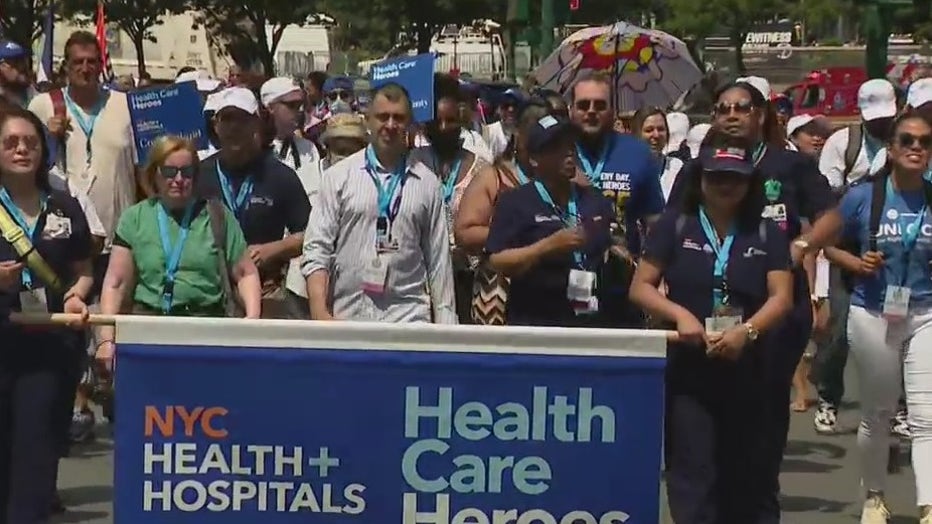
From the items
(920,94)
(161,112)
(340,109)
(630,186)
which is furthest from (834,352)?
(340,109)

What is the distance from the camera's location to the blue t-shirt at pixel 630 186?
24.8 feet

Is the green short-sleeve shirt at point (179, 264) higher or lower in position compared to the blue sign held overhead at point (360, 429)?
higher

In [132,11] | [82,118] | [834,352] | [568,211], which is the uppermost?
[132,11]

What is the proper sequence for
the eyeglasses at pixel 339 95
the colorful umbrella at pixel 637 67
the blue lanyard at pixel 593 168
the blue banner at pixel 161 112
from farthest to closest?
the eyeglasses at pixel 339 95
the colorful umbrella at pixel 637 67
the blue banner at pixel 161 112
the blue lanyard at pixel 593 168

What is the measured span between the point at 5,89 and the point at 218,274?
131 inches

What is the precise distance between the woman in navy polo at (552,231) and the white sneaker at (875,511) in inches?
69.4

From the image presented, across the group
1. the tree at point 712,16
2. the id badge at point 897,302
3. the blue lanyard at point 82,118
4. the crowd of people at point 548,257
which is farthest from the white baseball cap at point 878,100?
the tree at point 712,16

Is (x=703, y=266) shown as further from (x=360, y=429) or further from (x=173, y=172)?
(x=173, y=172)

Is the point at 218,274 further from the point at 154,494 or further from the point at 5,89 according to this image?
the point at 5,89

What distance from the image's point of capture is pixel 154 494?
5.66 metres

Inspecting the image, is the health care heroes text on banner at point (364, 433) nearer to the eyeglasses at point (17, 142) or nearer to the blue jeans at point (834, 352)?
the eyeglasses at point (17, 142)

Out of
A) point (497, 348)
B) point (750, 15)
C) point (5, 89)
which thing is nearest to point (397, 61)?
point (5, 89)

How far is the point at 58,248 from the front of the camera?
260 inches

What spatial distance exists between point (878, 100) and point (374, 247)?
3.21 meters
